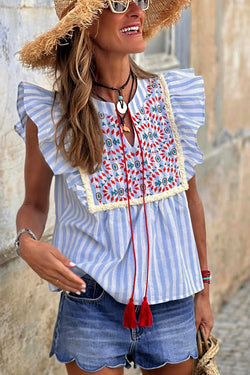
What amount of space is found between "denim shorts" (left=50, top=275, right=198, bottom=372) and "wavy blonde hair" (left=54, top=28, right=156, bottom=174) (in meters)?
0.38

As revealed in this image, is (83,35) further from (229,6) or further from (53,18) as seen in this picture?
(229,6)

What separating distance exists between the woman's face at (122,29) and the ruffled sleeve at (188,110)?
0.84ft

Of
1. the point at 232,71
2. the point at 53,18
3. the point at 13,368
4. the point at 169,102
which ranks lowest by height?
the point at 13,368

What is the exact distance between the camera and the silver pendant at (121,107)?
7.97ft

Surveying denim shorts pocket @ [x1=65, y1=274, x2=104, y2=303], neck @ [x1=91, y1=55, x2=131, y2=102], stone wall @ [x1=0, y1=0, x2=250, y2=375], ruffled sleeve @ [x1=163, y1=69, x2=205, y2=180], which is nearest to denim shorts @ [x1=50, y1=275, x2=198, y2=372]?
denim shorts pocket @ [x1=65, y1=274, x2=104, y2=303]

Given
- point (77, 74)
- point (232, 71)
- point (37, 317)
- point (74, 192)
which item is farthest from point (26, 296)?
point (232, 71)

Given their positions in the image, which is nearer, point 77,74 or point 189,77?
point 77,74

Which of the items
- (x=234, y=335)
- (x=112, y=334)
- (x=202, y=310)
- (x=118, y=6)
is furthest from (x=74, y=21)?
(x=234, y=335)

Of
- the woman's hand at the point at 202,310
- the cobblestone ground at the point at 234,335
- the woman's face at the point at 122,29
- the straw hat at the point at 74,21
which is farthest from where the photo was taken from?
the cobblestone ground at the point at 234,335

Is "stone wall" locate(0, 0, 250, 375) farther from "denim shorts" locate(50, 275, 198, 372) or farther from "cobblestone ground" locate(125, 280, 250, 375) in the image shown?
"denim shorts" locate(50, 275, 198, 372)

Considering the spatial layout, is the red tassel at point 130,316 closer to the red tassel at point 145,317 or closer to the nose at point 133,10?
the red tassel at point 145,317

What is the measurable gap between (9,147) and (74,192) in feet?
3.11

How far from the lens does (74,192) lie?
239 centimetres

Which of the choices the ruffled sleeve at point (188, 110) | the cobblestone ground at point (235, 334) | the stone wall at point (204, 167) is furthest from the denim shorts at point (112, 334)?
the cobblestone ground at point (235, 334)
